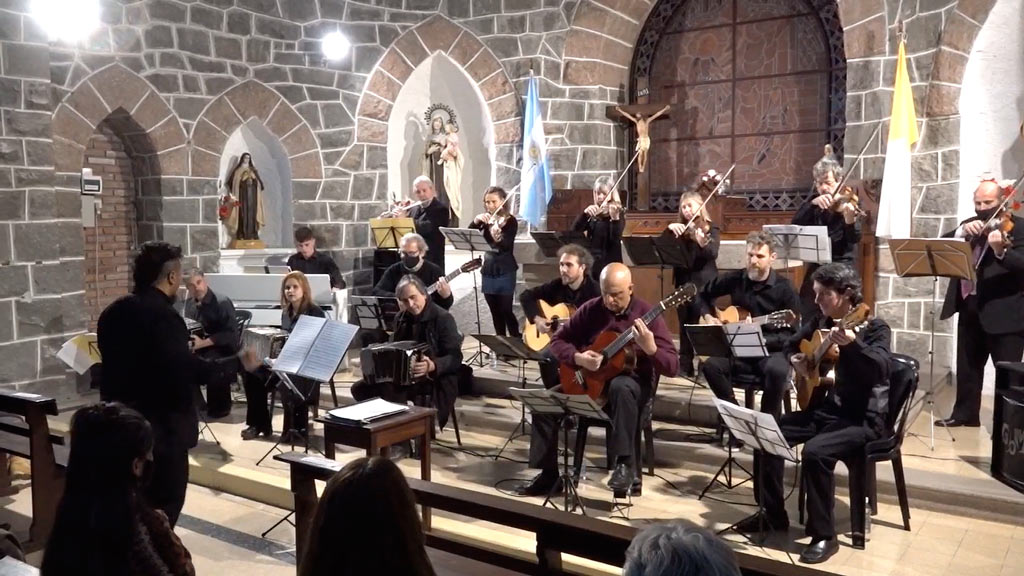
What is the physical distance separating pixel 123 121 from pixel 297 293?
12.2 ft

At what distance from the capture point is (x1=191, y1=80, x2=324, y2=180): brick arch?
31.2ft

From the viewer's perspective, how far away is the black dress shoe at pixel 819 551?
4305 mm

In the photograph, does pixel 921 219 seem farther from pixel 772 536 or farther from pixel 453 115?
pixel 453 115

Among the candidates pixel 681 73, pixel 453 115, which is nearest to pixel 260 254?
pixel 453 115

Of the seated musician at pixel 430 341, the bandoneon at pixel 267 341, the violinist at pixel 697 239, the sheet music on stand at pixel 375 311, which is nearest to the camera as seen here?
the seated musician at pixel 430 341

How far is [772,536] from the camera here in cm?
465

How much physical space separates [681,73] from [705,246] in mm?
4132

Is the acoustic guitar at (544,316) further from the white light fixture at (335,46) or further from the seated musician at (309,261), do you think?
the white light fixture at (335,46)

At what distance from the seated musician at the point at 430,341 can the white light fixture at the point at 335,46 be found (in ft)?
16.0

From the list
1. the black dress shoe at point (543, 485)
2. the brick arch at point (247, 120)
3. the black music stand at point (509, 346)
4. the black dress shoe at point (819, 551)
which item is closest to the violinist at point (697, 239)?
the black music stand at point (509, 346)

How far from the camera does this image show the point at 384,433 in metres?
4.51

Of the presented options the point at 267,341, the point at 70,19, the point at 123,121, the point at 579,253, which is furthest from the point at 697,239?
the point at 70,19

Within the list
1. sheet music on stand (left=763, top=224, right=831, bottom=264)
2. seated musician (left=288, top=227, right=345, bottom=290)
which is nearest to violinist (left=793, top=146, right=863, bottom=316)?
sheet music on stand (left=763, top=224, right=831, bottom=264)

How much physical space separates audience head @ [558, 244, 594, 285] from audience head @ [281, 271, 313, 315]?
2041mm
